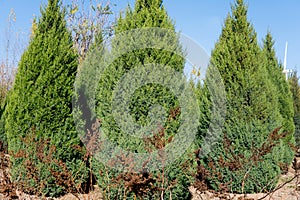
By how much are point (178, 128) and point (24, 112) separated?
2.46 m

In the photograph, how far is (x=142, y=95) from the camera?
13.8 ft

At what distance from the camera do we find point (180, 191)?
4.45 m

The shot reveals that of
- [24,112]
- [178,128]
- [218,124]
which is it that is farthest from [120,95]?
[218,124]

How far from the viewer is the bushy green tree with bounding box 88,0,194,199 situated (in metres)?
4.16

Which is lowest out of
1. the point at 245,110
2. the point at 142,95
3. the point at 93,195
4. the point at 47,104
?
the point at 93,195

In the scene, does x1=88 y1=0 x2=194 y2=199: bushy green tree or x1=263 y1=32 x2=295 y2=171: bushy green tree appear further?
x1=263 y1=32 x2=295 y2=171: bushy green tree

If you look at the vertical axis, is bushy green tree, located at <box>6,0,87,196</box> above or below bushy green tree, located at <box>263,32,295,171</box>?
below

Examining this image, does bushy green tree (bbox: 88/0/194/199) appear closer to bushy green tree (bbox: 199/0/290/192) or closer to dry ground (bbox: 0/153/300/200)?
dry ground (bbox: 0/153/300/200)

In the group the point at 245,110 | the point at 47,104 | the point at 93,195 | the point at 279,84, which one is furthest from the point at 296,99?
the point at 93,195

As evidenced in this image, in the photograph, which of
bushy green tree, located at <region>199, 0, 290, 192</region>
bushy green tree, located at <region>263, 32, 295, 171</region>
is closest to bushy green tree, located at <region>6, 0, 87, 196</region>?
bushy green tree, located at <region>199, 0, 290, 192</region>

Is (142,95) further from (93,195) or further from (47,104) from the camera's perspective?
(47,104)

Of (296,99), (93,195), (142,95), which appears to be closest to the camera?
(93,195)

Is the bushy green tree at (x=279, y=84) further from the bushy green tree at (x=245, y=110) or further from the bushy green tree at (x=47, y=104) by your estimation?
the bushy green tree at (x=47, y=104)

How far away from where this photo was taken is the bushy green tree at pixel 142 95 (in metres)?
4.16
